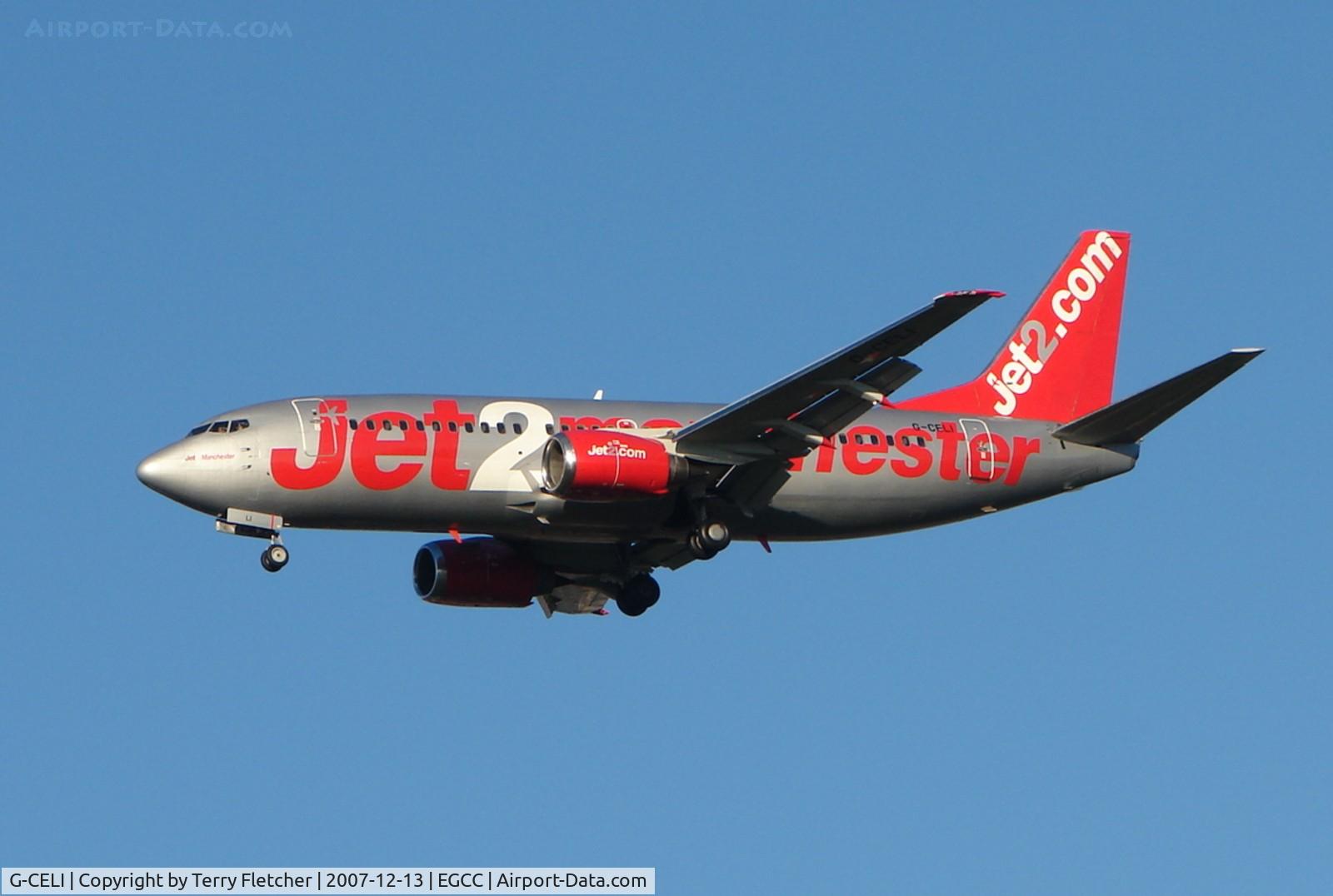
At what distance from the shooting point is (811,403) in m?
47.8

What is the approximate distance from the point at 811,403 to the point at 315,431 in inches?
412

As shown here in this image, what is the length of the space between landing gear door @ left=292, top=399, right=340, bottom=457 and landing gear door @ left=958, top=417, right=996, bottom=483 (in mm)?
14678

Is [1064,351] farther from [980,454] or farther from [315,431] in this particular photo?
[315,431]

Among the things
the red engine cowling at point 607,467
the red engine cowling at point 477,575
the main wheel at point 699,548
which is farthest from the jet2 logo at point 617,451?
the red engine cowling at point 477,575

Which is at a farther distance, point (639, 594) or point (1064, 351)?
point (1064, 351)


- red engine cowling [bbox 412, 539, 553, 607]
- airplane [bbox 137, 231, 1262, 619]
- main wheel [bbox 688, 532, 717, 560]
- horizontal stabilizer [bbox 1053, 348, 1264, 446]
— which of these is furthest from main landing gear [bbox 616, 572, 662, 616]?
horizontal stabilizer [bbox 1053, 348, 1264, 446]

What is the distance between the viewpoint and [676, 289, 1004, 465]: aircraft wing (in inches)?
1762

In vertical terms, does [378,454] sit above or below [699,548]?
above

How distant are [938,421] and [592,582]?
9.09m

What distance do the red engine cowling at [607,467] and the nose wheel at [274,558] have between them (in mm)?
5729

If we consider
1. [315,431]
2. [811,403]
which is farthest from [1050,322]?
[315,431]

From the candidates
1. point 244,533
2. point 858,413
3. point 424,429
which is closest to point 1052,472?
point 858,413

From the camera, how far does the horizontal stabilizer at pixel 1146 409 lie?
48.0 m

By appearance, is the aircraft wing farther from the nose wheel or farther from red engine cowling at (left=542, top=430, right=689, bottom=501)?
the nose wheel
